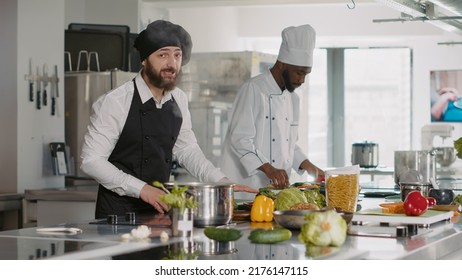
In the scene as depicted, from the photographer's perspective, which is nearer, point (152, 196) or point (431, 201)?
point (152, 196)

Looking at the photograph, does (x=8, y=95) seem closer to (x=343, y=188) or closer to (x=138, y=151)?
(x=138, y=151)

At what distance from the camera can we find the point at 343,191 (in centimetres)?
360

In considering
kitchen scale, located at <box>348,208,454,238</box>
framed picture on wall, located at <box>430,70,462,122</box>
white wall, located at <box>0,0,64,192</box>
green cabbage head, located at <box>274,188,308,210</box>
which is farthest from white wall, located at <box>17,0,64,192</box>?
framed picture on wall, located at <box>430,70,462,122</box>

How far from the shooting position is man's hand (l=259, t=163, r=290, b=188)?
4617 millimetres

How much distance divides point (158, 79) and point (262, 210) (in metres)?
0.85

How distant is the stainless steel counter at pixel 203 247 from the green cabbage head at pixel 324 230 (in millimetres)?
35

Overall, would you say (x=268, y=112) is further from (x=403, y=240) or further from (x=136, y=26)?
(x=136, y=26)

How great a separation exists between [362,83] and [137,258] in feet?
39.7

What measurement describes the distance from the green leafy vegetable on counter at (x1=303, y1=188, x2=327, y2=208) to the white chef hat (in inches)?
53.7

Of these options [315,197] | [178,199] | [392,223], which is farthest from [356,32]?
[178,199]

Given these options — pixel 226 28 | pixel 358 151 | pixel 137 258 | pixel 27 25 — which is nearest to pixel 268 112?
pixel 27 25

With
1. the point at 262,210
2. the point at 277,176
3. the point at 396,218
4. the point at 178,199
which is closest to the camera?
the point at 178,199
